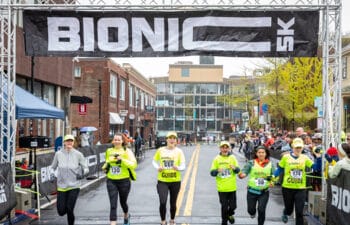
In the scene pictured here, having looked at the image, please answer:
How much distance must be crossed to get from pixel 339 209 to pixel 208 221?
9.69 feet

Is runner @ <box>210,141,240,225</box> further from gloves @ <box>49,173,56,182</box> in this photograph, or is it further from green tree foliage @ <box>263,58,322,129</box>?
green tree foliage @ <box>263,58,322,129</box>

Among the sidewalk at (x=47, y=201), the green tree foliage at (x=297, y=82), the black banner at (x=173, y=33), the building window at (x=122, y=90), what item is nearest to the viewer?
the sidewalk at (x=47, y=201)

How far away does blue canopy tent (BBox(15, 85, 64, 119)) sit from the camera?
11883mm

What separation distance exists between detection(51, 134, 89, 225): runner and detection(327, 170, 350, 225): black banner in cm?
483

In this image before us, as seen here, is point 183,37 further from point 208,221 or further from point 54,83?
point 54,83

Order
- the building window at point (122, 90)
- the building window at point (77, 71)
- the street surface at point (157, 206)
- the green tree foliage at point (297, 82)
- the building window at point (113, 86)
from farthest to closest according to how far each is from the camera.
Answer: the building window at point (122, 90), the building window at point (113, 86), the building window at point (77, 71), the green tree foliage at point (297, 82), the street surface at point (157, 206)

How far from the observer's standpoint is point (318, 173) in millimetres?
11766

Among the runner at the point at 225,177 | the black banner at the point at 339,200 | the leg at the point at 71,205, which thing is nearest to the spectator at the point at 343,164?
the black banner at the point at 339,200

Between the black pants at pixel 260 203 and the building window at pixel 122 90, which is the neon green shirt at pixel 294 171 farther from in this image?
the building window at pixel 122 90

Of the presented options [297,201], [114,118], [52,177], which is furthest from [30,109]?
[114,118]

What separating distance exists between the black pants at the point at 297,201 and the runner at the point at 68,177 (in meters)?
4.10

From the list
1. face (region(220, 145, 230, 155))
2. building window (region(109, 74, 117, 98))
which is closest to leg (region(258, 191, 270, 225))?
face (region(220, 145, 230, 155))

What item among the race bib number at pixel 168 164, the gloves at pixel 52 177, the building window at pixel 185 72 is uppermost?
the building window at pixel 185 72

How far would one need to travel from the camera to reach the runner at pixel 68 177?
28.4 ft
